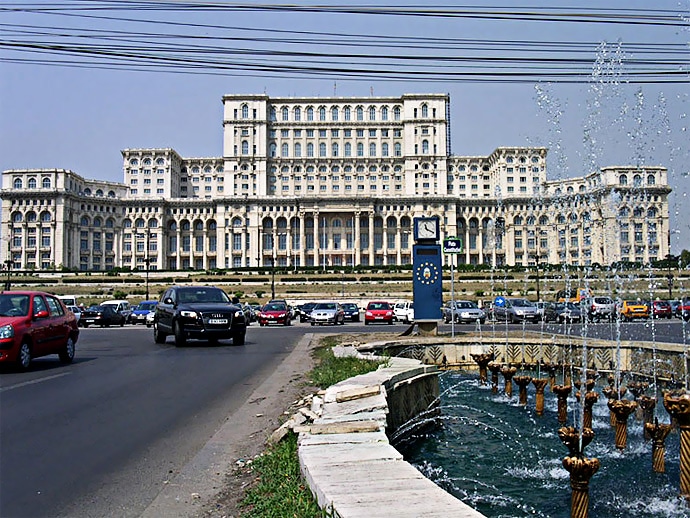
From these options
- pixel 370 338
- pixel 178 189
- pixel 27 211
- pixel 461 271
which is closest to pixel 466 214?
pixel 461 271

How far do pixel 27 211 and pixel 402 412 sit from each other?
123 metres

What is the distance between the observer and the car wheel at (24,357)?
11828 mm

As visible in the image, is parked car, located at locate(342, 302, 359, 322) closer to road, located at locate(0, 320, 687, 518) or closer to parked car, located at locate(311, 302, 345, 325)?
parked car, located at locate(311, 302, 345, 325)

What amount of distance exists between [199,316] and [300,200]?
98187mm

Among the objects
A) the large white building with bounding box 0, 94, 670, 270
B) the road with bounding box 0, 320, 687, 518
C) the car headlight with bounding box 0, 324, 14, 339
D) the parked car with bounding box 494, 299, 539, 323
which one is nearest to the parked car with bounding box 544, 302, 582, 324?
the parked car with bounding box 494, 299, 539, 323

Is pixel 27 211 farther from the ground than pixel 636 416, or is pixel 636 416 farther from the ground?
pixel 27 211

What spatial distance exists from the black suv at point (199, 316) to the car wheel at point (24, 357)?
6.04 meters

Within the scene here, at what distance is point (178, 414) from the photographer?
26.0 ft

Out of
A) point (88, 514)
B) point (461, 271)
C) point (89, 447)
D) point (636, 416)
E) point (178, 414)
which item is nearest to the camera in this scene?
point (88, 514)

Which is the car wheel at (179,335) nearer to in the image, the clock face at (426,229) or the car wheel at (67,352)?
the car wheel at (67,352)

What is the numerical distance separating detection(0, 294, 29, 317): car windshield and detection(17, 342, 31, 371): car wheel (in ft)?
2.04

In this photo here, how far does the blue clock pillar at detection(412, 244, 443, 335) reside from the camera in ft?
59.6

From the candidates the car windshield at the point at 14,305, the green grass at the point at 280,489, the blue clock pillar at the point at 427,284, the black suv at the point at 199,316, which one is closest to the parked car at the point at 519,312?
the blue clock pillar at the point at 427,284

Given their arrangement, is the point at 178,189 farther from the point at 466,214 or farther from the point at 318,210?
the point at 466,214
